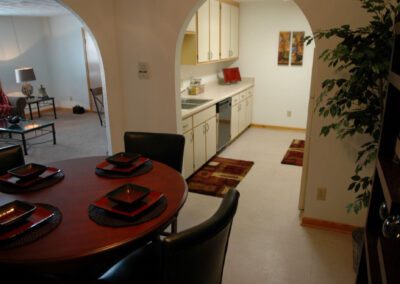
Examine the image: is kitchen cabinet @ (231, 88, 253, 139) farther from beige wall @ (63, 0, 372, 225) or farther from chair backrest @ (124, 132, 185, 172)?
chair backrest @ (124, 132, 185, 172)

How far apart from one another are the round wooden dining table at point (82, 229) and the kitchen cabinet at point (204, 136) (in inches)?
72.2

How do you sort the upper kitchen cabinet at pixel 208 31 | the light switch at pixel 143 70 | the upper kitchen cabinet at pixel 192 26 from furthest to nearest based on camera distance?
1. the upper kitchen cabinet at pixel 208 31
2. the upper kitchen cabinet at pixel 192 26
3. the light switch at pixel 143 70

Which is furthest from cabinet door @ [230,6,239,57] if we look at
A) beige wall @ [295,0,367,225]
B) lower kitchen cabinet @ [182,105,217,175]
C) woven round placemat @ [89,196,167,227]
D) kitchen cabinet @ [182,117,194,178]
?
woven round placemat @ [89,196,167,227]

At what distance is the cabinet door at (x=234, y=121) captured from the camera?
512 cm

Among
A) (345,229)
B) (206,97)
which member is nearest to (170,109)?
(206,97)

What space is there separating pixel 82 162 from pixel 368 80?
197cm

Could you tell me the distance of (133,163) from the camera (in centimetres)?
215

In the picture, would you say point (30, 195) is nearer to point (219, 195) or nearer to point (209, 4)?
point (219, 195)

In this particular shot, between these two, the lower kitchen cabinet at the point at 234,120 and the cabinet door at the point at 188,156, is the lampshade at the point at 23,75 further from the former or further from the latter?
the cabinet door at the point at 188,156

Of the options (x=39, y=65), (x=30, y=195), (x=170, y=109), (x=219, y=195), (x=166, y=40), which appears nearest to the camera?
(x=30, y=195)

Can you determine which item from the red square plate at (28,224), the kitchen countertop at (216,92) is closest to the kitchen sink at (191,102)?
the kitchen countertop at (216,92)

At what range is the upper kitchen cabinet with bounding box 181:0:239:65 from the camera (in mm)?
4306

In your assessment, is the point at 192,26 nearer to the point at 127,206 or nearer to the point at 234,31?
the point at 234,31

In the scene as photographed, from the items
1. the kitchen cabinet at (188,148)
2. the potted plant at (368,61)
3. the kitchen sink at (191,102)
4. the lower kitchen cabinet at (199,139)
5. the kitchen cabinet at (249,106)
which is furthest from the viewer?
the kitchen cabinet at (249,106)
